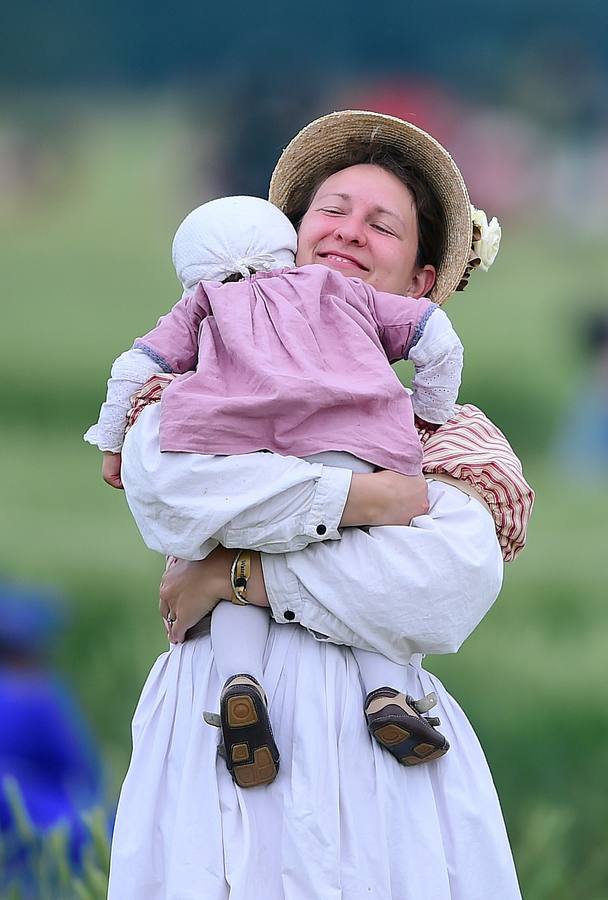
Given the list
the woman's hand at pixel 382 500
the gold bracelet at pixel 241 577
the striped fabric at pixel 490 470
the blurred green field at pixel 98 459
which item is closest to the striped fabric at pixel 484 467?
the striped fabric at pixel 490 470

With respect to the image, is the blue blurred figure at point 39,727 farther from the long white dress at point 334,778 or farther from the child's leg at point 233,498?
the child's leg at point 233,498

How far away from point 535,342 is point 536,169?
0.58 m

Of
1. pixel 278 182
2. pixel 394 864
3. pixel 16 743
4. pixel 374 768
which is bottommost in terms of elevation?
pixel 16 743

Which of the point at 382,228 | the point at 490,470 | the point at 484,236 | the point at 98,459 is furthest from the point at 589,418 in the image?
the point at 490,470

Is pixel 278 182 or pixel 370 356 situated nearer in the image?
pixel 370 356

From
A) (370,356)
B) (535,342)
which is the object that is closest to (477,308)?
(535,342)

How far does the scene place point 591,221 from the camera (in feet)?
15.5

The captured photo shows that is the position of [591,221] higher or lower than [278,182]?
higher

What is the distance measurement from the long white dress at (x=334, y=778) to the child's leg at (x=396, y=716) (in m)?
0.02

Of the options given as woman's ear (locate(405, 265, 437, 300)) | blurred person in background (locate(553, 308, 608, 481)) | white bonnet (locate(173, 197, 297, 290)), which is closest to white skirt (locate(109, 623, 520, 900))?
white bonnet (locate(173, 197, 297, 290))

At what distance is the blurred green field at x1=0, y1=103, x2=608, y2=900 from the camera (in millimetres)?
4285

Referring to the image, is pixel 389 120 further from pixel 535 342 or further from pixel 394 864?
pixel 535 342

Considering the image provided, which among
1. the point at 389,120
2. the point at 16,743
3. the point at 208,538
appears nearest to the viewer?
the point at 208,538

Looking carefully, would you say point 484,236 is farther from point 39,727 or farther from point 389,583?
point 39,727
